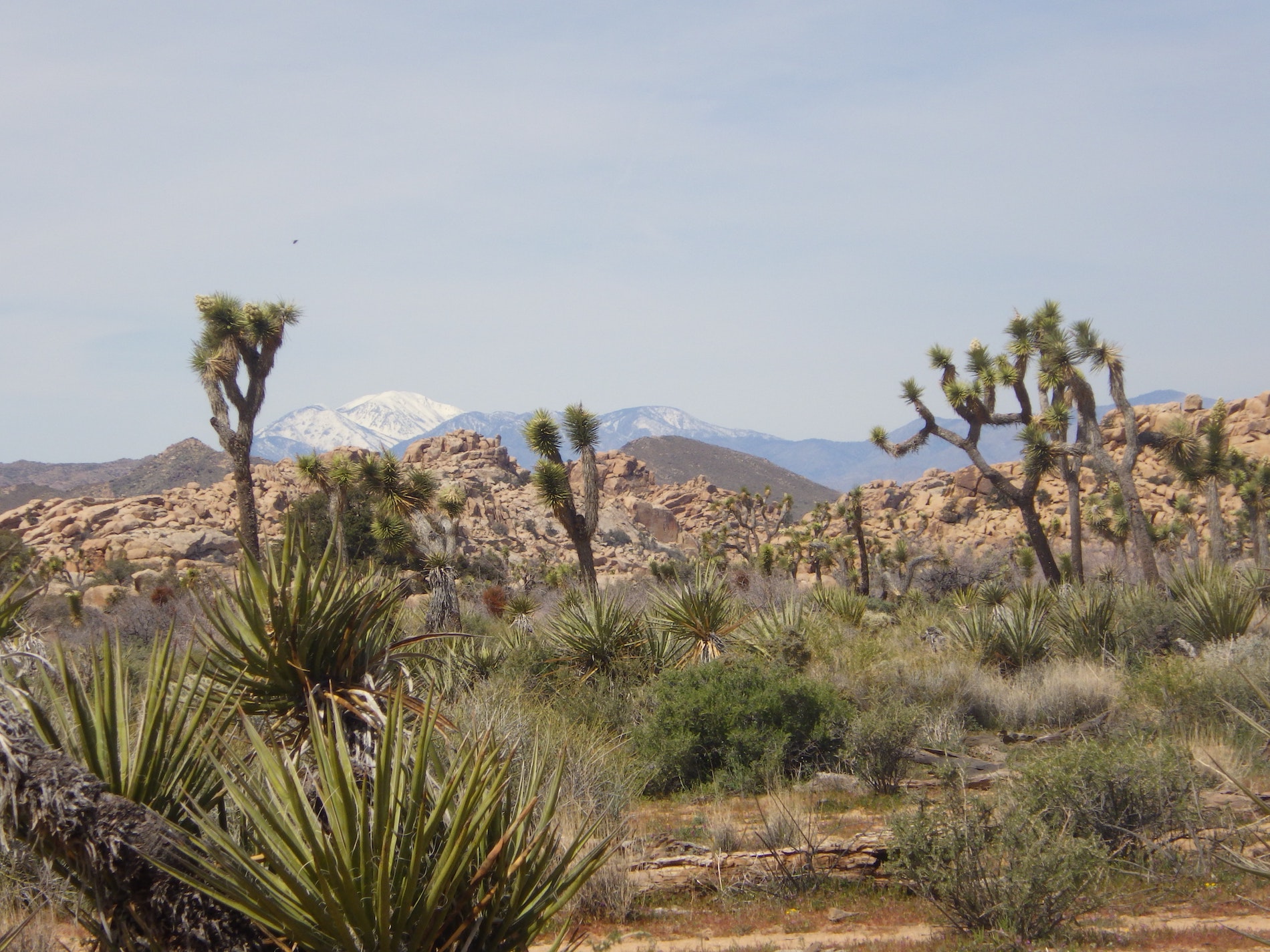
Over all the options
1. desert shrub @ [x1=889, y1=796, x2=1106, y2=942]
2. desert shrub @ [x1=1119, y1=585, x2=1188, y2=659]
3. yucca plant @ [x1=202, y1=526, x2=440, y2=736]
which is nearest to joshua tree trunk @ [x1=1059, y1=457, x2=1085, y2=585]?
desert shrub @ [x1=1119, y1=585, x2=1188, y2=659]

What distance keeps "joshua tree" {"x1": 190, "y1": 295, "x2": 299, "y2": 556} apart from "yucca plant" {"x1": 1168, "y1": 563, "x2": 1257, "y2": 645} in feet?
58.5

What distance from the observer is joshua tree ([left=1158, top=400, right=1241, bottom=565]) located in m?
26.2

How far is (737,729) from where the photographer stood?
10336mm

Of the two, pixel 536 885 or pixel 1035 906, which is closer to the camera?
pixel 536 885

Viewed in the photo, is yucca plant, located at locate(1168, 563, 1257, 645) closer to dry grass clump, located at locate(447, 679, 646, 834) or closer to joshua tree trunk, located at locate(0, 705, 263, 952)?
dry grass clump, located at locate(447, 679, 646, 834)

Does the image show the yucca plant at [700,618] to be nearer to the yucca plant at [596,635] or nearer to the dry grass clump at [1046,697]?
the yucca plant at [596,635]

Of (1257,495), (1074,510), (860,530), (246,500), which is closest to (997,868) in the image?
(246,500)

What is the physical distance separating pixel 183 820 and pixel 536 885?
146 cm

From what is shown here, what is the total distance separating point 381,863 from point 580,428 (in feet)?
47.9

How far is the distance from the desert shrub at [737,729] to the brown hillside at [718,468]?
316 ft

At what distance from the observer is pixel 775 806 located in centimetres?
818

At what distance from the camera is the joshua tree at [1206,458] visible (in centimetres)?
2622

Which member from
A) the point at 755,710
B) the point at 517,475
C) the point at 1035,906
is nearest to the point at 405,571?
the point at 755,710

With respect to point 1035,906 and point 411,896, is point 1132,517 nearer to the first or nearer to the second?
point 1035,906
